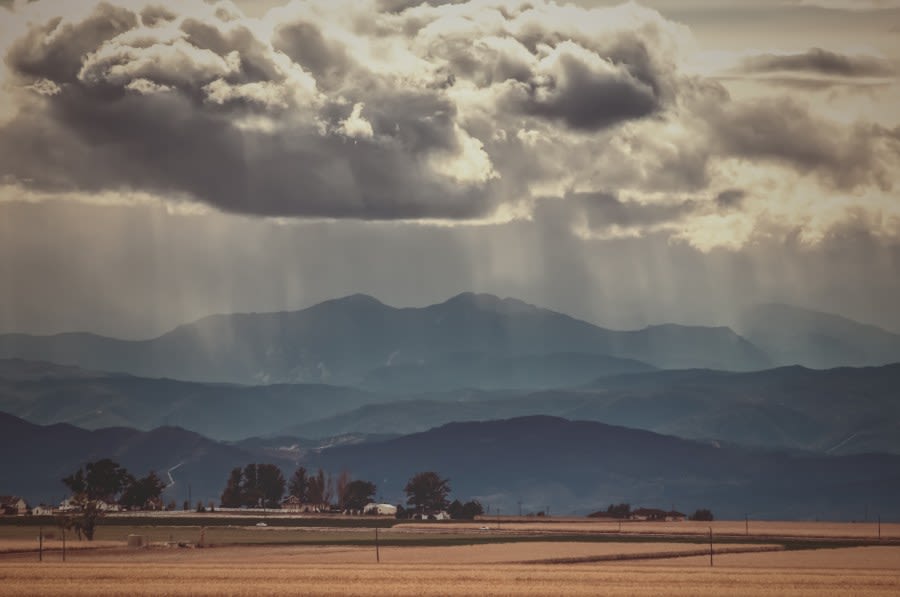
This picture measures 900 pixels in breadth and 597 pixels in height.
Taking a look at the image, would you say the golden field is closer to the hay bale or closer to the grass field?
the grass field

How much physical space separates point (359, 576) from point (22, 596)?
106 ft

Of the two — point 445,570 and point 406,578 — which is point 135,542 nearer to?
point 445,570

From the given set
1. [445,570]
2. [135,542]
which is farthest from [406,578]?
[135,542]

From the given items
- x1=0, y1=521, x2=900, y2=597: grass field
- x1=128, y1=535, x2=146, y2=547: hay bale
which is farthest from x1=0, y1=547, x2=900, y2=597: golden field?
x1=128, y1=535, x2=146, y2=547: hay bale

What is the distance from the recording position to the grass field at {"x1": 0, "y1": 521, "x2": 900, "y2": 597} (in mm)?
112625

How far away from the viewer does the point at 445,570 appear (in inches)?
5458

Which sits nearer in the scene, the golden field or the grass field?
the golden field

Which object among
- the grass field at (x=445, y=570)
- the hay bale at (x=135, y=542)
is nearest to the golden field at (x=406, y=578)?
the grass field at (x=445, y=570)

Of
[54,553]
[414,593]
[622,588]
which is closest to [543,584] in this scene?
[622,588]

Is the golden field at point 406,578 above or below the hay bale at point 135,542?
below

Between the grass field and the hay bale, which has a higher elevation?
the hay bale

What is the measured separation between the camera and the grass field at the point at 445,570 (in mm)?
112625

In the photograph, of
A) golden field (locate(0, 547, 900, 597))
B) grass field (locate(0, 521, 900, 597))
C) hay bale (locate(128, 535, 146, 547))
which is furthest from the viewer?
hay bale (locate(128, 535, 146, 547))

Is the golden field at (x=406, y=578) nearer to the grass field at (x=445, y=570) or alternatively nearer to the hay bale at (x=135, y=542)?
the grass field at (x=445, y=570)
